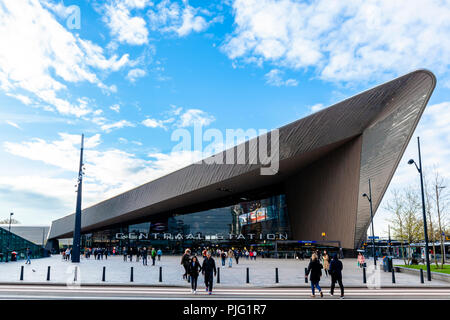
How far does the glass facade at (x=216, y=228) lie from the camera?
5281cm

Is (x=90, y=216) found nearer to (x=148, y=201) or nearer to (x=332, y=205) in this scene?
(x=148, y=201)

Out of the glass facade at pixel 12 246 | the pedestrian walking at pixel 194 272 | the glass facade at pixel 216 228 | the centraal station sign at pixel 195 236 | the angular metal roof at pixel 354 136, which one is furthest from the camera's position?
the glass facade at pixel 216 228

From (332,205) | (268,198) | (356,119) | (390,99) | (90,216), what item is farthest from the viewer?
(90,216)

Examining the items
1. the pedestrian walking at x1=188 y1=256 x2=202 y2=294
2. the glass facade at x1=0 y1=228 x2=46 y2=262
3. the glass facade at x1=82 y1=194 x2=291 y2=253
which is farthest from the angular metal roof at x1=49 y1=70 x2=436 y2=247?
the pedestrian walking at x1=188 y1=256 x2=202 y2=294

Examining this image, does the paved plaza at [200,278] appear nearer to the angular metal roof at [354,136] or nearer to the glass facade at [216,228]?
the angular metal roof at [354,136]

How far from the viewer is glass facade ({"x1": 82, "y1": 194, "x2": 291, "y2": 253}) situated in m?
52.8

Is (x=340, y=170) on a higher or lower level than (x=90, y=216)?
higher

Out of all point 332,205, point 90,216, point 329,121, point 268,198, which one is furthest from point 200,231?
point 329,121

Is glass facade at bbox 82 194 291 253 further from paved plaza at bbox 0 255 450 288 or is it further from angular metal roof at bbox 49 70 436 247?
paved plaza at bbox 0 255 450 288

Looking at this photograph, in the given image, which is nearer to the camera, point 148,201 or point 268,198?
point 148,201

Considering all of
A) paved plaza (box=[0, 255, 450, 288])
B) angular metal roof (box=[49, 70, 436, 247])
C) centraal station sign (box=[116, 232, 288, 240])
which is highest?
angular metal roof (box=[49, 70, 436, 247])

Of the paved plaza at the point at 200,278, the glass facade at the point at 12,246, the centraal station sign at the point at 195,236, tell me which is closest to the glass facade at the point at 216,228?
the centraal station sign at the point at 195,236

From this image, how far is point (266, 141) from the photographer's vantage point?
34000 mm
